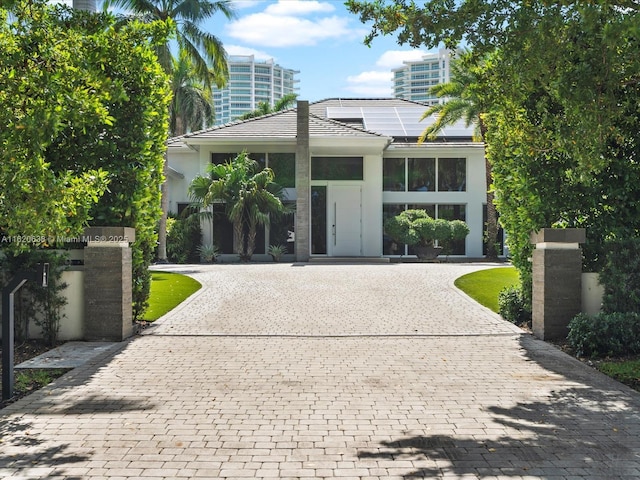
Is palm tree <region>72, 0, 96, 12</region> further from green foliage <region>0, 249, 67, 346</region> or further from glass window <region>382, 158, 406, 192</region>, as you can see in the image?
glass window <region>382, 158, 406, 192</region>

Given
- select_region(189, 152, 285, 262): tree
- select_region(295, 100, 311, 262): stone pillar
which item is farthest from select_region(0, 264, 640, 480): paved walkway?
select_region(295, 100, 311, 262): stone pillar

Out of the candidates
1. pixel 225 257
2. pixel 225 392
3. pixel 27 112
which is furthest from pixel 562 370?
pixel 225 257

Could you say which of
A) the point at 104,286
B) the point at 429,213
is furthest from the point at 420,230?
the point at 104,286

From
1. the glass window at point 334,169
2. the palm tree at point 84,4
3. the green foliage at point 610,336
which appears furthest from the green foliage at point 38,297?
the glass window at point 334,169

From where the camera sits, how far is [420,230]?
25062mm

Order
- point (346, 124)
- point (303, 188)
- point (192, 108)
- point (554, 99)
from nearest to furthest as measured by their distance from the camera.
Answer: point (554, 99)
point (303, 188)
point (346, 124)
point (192, 108)

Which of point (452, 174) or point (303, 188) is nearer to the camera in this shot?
point (303, 188)

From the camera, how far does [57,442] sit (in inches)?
203

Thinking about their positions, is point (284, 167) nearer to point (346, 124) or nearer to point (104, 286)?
point (346, 124)

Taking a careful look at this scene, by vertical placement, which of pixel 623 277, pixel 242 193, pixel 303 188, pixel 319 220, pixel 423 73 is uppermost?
pixel 423 73

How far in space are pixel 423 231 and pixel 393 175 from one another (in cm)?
356

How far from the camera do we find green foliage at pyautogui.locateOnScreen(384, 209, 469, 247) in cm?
2498

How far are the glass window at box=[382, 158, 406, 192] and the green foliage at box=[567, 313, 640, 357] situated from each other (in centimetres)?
1895

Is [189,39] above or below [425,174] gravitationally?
above
